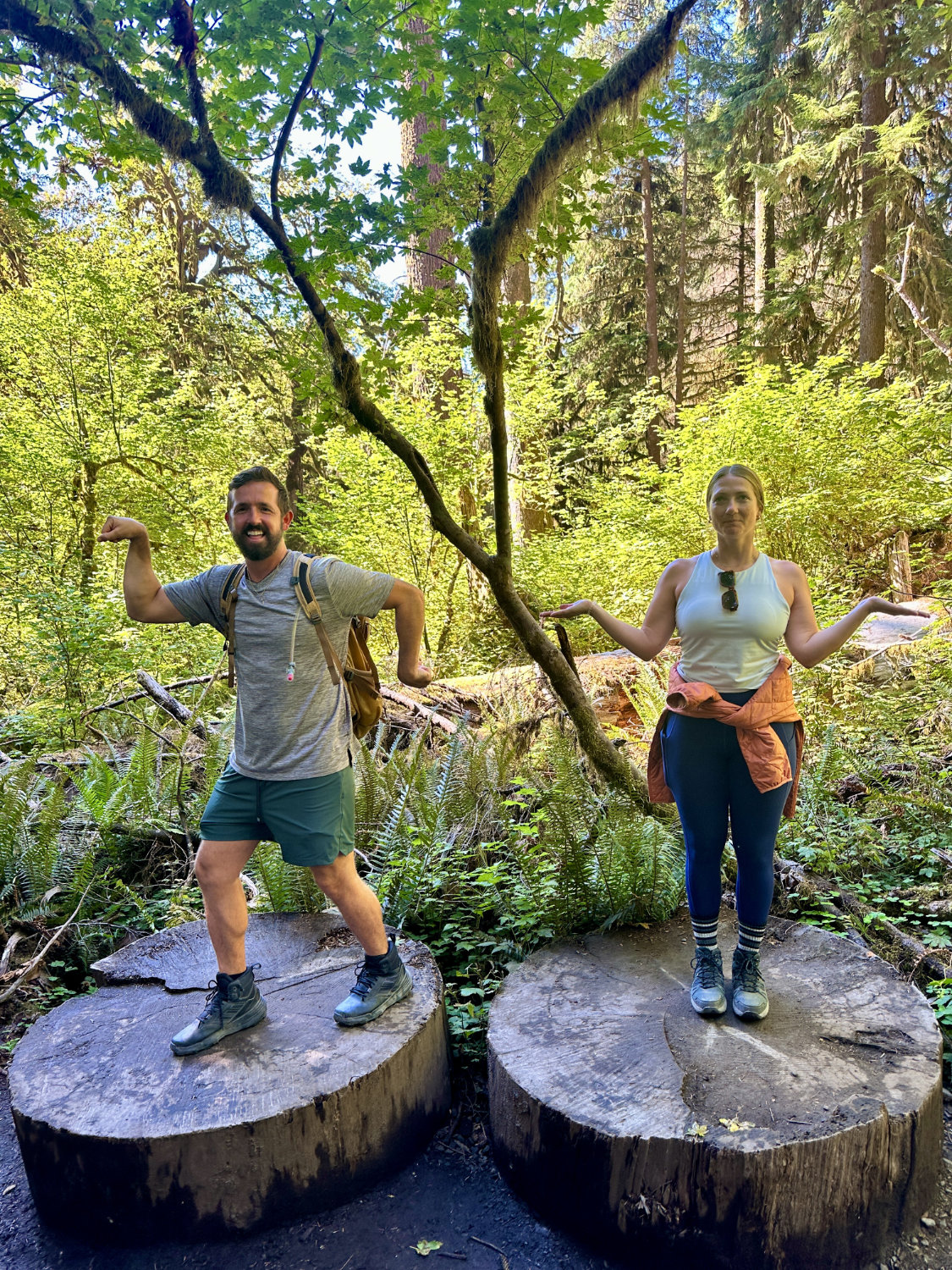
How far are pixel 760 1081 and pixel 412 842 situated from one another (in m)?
2.12

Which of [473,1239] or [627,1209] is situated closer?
[627,1209]

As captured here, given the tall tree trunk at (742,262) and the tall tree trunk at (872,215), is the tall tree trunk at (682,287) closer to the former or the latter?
the tall tree trunk at (742,262)

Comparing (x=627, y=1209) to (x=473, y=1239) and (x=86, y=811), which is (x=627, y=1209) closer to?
(x=473, y=1239)

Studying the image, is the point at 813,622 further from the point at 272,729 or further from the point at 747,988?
the point at 272,729

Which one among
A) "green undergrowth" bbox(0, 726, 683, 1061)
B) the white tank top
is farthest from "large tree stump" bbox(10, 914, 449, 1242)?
the white tank top

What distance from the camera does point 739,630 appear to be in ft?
8.21

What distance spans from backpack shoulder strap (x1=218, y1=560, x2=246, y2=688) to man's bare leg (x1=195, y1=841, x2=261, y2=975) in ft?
1.84

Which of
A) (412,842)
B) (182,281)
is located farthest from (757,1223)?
(182,281)

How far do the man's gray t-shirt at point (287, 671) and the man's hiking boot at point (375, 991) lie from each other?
0.73 m

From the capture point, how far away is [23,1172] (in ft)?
8.59

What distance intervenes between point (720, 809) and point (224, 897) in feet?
5.58

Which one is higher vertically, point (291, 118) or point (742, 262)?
point (742, 262)

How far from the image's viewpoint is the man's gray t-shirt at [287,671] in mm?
2543

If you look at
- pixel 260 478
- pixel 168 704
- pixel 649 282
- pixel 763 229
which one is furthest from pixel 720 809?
pixel 649 282
